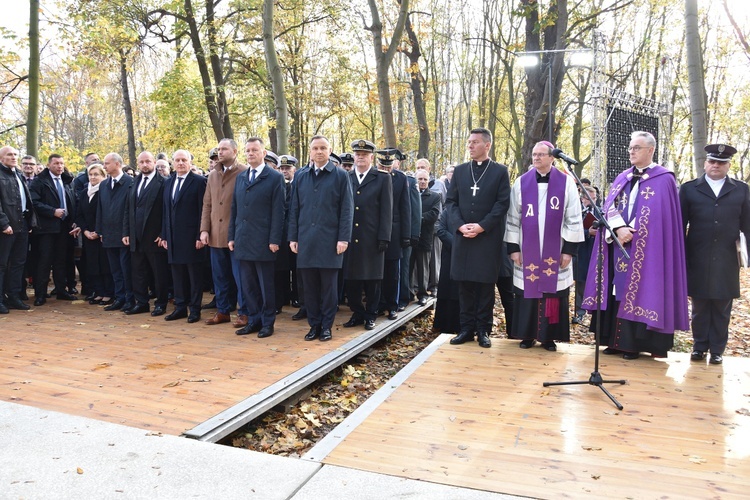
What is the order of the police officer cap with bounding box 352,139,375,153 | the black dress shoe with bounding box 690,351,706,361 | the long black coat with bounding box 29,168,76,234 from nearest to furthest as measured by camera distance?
the black dress shoe with bounding box 690,351,706,361
the police officer cap with bounding box 352,139,375,153
the long black coat with bounding box 29,168,76,234

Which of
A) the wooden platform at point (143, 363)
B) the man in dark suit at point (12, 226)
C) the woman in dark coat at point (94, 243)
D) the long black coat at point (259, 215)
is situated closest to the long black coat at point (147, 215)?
the wooden platform at point (143, 363)

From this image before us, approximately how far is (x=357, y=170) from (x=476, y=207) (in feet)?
5.46

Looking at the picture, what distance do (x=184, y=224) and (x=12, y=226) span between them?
273cm

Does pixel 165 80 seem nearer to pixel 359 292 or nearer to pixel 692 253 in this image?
pixel 359 292

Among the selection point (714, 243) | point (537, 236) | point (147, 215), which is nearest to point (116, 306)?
point (147, 215)

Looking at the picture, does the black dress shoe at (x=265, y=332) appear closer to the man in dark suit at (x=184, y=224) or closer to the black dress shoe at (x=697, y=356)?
the man in dark suit at (x=184, y=224)

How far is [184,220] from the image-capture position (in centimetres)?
705

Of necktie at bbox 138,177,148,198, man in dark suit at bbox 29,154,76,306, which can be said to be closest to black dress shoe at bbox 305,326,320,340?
necktie at bbox 138,177,148,198

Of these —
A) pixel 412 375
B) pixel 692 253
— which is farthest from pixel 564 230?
pixel 412 375

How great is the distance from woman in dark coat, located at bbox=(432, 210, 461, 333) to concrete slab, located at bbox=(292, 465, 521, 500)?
4301 mm

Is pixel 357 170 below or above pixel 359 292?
above

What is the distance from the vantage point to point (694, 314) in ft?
18.7

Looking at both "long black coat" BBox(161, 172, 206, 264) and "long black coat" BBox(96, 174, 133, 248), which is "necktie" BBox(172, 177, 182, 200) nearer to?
"long black coat" BBox(161, 172, 206, 264)

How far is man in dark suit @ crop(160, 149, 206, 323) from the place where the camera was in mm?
7023
